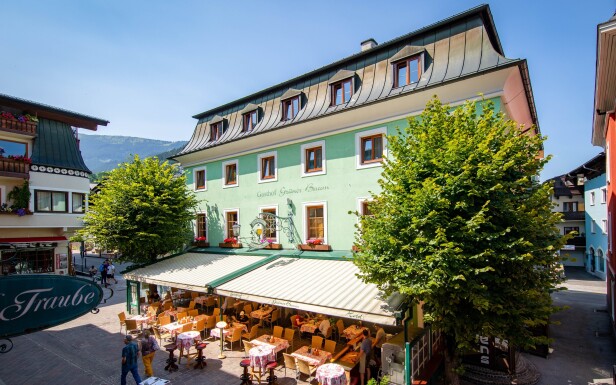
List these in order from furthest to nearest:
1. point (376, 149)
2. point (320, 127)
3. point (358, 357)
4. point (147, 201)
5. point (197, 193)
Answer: point (197, 193) < point (147, 201) < point (320, 127) < point (376, 149) < point (358, 357)

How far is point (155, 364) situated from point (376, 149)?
11690 mm

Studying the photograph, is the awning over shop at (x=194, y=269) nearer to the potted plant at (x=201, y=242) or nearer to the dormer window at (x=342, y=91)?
the potted plant at (x=201, y=242)

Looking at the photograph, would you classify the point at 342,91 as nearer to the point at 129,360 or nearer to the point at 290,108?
the point at 290,108

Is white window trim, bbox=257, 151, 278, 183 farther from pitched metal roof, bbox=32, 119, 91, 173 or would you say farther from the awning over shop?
pitched metal roof, bbox=32, 119, 91, 173

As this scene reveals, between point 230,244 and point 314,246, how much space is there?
591 cm

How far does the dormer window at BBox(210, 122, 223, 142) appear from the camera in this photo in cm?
2011

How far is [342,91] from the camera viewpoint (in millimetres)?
14922

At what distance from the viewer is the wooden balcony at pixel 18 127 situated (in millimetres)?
19766

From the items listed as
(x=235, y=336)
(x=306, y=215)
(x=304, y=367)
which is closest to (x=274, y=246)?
(x=306, y=215)

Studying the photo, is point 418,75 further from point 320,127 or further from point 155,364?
point 155,364

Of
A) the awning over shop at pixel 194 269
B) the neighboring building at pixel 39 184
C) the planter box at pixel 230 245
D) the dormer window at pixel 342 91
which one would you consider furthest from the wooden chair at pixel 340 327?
the neighboring building at pixel 39 184

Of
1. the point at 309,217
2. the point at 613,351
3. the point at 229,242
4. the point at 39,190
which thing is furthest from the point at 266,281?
the point at 39,190

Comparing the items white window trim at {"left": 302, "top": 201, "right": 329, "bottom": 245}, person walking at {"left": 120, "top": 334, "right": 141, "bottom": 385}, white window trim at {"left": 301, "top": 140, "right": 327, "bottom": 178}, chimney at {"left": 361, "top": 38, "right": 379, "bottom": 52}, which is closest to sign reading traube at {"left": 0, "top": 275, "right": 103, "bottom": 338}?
person walking at {"left": 120, "top": 334, "right": 141, "bottom": 385}

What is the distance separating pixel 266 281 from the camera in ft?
42.2
